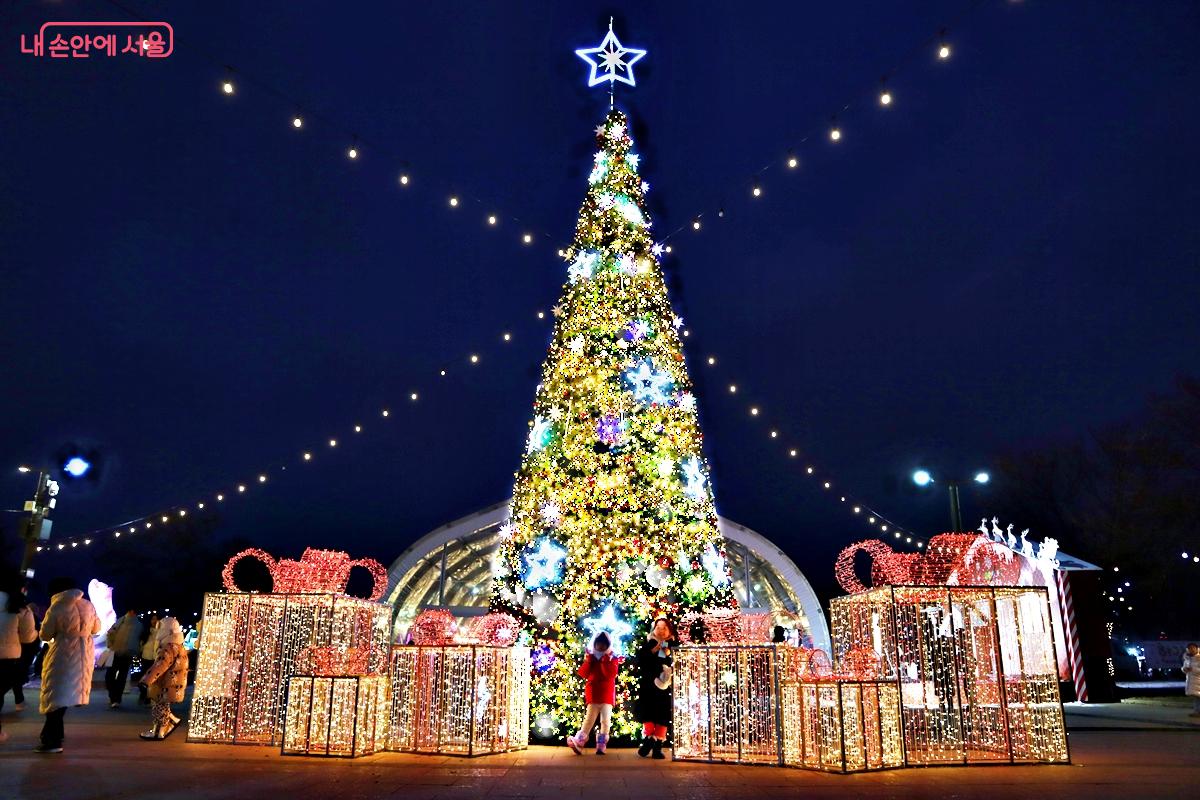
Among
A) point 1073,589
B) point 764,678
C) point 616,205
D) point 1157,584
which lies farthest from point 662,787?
point 1157,584

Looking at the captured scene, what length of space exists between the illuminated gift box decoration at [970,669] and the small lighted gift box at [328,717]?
4681 mm

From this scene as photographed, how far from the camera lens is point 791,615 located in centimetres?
1919

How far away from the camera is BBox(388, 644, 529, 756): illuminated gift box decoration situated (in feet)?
26.0

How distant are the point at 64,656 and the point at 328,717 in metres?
2.52

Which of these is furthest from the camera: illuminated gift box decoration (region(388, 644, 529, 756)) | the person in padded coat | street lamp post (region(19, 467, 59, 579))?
street lamp post (region(19, 467, 59, 579))

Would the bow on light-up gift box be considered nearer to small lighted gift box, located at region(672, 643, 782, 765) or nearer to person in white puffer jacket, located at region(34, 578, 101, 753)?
small lighted gift box, located at region(672, 643, 782, 765)

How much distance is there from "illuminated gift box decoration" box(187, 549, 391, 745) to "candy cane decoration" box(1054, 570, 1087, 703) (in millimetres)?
13283

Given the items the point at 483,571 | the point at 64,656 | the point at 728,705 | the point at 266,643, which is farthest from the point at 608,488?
the point at 483,571

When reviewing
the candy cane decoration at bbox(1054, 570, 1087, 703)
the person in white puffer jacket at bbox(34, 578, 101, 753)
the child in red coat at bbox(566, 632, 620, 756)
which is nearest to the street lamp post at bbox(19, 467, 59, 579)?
the person in white puffer jacket at bbox(34, 578, 101, 753)

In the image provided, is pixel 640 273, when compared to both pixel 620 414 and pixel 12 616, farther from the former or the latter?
pixel 12 616

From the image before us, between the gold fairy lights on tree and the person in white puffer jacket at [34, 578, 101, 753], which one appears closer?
the person in white puffer jacket at [34, 578, 101, 753]

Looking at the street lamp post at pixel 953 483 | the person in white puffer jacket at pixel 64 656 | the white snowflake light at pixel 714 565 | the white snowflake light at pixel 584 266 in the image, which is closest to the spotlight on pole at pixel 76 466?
the person in white puffer jacket at pixel 64 656

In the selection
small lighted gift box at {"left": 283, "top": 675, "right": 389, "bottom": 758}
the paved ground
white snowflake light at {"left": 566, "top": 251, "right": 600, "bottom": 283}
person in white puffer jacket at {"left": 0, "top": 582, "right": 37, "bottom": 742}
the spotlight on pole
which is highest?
white snowflake light at {"left": 566, "top": 251, "right": 600, "bottom": 283}

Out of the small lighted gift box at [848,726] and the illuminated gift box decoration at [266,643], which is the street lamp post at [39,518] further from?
the small lighted gift box at [848,726]
